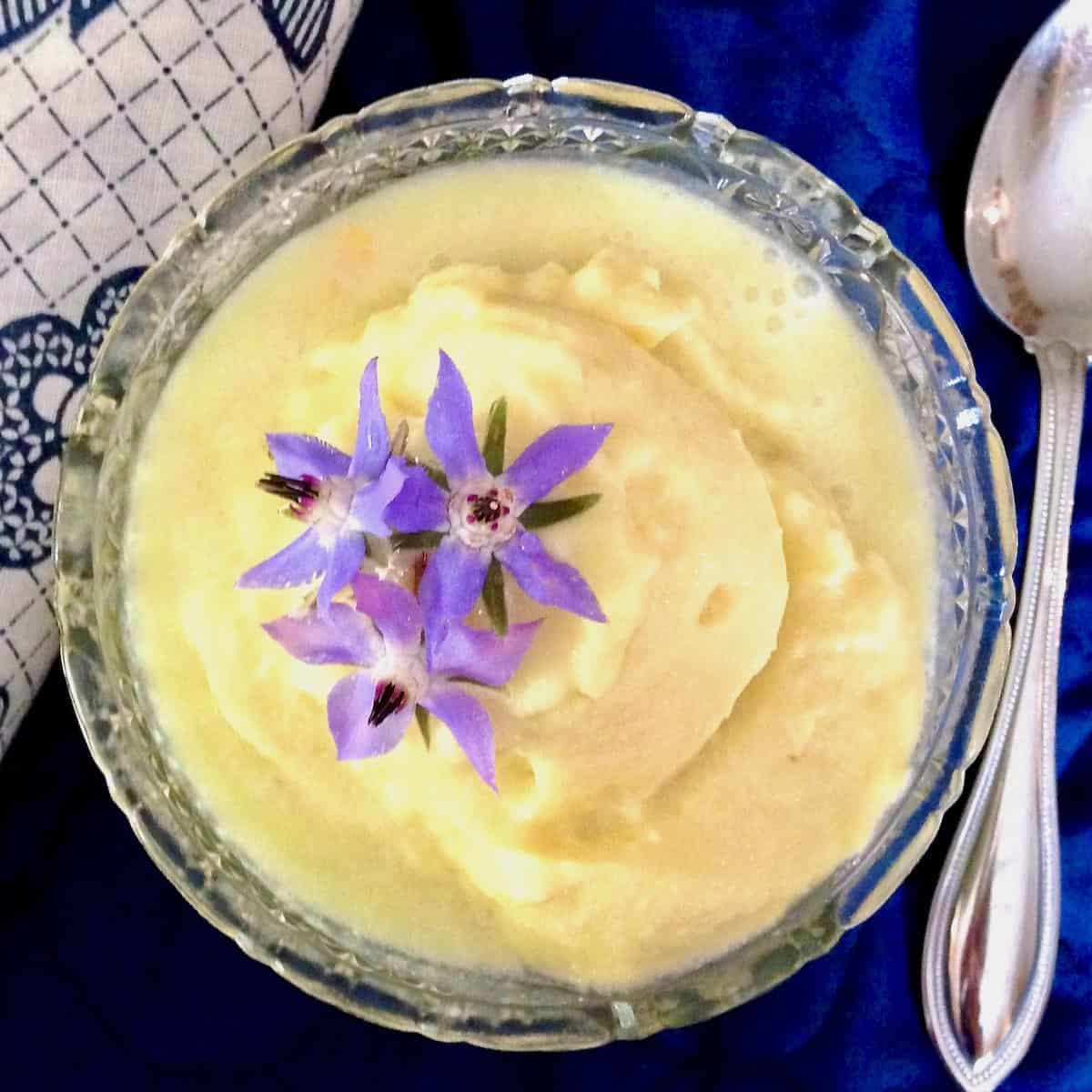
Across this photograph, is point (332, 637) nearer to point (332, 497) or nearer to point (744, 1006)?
point (332, 497)

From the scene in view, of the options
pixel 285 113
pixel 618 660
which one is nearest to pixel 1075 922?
pixel 618 660

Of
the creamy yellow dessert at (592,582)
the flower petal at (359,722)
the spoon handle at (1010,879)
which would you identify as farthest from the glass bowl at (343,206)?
the flower petal at (359,722)

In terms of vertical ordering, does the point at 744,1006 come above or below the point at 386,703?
below

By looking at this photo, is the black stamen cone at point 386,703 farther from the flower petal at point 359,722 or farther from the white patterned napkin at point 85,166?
the white patterned napkin at point 85,166

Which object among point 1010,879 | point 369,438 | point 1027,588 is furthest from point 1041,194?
point 369,438

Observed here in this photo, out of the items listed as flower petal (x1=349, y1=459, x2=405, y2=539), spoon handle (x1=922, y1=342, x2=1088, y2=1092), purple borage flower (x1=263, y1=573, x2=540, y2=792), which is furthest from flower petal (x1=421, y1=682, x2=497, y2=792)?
spoon handle (x1=922, y1=342, x2=1088, y2=1092)

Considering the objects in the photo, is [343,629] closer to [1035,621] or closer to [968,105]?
[1035,621]
